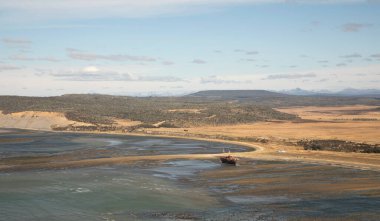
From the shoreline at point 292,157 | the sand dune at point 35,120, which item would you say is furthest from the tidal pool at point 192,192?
the sand dune at point 35,120

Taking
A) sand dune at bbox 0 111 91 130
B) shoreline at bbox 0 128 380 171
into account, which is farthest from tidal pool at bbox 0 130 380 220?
sand dune at bbox 0 111 91 130

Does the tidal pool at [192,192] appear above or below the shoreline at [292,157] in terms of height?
below

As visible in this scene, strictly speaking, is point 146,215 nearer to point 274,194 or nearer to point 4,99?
point 274,194

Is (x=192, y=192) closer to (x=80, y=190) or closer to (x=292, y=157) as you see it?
(x=80, y=190)

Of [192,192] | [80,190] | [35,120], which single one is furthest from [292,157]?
[35,120]

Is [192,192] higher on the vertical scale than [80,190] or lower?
lower

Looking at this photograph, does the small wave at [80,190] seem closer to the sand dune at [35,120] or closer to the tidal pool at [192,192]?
the tidal pool at [192,192]

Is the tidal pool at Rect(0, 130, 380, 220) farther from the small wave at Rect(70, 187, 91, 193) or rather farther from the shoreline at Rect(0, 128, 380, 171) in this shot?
the shoreline at Rect(0, 128, 380, 171)

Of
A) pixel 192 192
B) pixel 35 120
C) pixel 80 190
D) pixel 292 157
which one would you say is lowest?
pixel 192 192

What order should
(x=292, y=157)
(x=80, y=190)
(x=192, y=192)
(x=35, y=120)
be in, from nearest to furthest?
(x=80, y=190)
(x=192, y=192)
(x=292, y=157)
(x=35, y=120)
